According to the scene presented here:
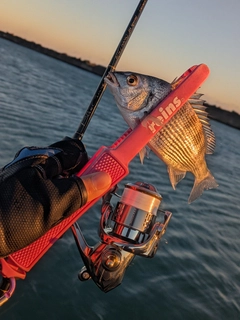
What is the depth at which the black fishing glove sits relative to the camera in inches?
66.5

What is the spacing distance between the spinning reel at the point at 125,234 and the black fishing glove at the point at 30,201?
38cm

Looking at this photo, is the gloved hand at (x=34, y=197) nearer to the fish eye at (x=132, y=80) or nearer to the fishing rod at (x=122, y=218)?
the fishing rod at (x=122, y=218)

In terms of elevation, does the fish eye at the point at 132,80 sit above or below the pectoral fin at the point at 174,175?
above

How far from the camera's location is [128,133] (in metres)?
2.18

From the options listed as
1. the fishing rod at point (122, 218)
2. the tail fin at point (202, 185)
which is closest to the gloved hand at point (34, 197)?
the fishing rod at point (122, 218)

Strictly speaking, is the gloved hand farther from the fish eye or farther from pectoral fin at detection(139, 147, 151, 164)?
the fish eye

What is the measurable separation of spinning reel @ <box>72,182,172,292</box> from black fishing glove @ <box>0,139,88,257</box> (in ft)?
1.25

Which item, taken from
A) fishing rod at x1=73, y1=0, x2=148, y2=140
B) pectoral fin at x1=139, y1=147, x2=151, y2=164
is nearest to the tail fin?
pectoral fin at x1=139, y1=147, x2=151, y2=164

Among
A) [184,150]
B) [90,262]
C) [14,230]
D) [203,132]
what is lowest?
[90,262]

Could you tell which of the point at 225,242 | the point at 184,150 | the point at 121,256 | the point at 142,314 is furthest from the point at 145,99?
the point at 225,242

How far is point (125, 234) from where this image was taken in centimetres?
213

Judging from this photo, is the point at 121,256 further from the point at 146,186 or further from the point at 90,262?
the point at 146,186

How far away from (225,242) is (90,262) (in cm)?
541

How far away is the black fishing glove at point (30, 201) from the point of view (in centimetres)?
169
